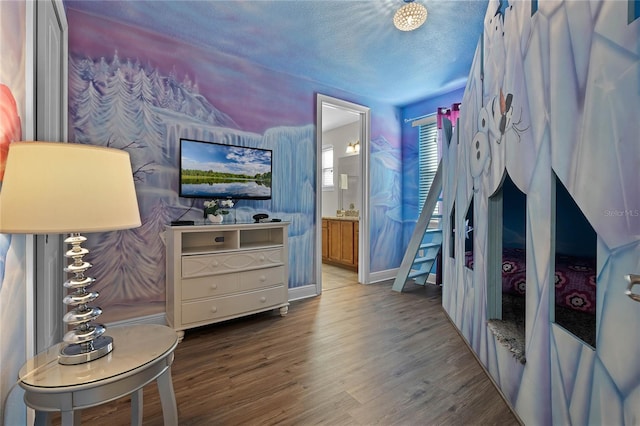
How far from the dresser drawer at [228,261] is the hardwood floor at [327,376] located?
558mm

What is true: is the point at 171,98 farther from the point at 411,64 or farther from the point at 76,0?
the point at 411,64

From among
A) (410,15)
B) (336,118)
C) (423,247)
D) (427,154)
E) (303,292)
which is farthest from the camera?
(336,118)

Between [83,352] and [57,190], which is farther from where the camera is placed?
[83,352]

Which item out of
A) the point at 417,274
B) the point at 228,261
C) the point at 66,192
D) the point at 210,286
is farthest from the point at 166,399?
the point at 417,274

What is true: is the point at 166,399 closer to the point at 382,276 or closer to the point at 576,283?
the point at 576,283

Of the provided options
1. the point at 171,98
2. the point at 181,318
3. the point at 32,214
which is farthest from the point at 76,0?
the point at 181,318

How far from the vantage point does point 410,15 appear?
2.26m

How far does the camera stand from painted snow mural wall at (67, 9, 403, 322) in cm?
246

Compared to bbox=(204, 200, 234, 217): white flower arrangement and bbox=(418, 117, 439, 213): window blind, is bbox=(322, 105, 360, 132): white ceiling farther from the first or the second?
bbox=(204, 200, 234, 217): white flower arrangement

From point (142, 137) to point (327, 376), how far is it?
2.50 meters

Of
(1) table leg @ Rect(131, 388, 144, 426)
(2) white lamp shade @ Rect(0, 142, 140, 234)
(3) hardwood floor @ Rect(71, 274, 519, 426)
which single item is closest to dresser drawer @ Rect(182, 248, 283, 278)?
(3) hardwood floor @ Rect(71, 274, 519, 426)

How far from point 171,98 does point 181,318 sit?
79.1 inches

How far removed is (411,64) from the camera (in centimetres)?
329

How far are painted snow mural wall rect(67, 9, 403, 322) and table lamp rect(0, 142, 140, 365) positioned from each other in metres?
1.74
